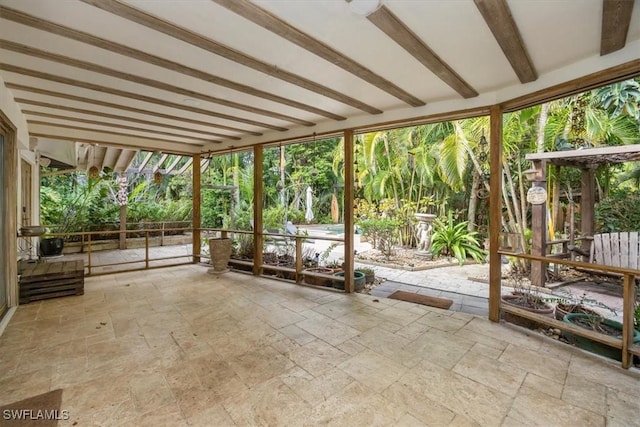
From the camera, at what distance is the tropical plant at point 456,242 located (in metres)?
6.53

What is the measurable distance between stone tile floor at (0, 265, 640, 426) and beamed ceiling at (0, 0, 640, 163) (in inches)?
98.1

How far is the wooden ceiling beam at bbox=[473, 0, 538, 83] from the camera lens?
1.75 meters

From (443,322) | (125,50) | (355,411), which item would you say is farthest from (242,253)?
(355,411)

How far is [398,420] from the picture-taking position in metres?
1.74

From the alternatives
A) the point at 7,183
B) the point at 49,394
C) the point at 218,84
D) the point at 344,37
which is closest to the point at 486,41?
the point at 344,37

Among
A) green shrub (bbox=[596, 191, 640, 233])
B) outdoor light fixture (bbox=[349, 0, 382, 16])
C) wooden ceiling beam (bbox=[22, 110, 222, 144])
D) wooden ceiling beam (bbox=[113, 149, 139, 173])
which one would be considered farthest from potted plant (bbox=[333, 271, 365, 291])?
wooden ceiling beam (bbox=[113, 149, 139, 173])

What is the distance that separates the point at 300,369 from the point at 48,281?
3943 millimetres

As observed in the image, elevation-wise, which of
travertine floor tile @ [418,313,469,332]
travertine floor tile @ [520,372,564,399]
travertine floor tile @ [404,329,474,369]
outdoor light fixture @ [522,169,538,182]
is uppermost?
outdoor light fixture @ [522,169,538,182]

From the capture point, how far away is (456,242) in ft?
22.0

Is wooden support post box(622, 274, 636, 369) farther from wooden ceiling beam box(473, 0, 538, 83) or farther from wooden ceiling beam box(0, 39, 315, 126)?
wooden ceiling beam box(0, 39, 315, 126)

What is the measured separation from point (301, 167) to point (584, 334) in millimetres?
12968

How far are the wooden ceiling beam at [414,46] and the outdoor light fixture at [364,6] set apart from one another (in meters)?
0.05

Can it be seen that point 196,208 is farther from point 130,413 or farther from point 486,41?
point 486,41

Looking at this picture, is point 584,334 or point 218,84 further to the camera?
point 218,84
